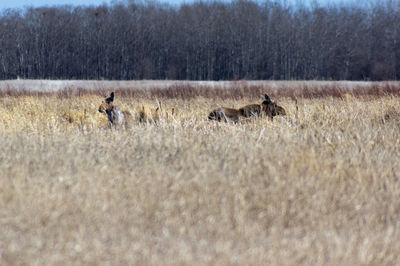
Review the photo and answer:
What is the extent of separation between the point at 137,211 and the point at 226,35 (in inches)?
1795

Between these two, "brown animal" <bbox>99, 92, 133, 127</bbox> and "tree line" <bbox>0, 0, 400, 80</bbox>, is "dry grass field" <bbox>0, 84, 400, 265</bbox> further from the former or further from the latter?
"tree line" <bbox>0, 0, 400, 80</bbox>

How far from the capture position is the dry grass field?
271 cm

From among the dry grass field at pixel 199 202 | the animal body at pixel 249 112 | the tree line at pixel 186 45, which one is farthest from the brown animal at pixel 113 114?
the tree line at pixel 186 45

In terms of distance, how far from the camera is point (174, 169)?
3895 mm

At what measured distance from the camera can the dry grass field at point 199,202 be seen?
2.71 metres

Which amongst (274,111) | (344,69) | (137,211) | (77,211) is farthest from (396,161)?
(344,69)

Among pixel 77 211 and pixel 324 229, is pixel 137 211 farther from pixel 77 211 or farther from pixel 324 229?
pixel 324 229

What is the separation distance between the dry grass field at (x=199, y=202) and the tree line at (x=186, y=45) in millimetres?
41967

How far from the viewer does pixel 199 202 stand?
3279 mm

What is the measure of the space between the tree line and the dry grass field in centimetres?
4197

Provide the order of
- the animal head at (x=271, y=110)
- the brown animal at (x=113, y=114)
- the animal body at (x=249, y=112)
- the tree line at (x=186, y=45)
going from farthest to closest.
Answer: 1. the tree line at (x=186, y=45)
2. the animal head at (x=271, y=110)
3. the animal body at (x=249, y=112)
4. the brown animal at (x=113, y=114)

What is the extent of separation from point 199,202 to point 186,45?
4555 cm

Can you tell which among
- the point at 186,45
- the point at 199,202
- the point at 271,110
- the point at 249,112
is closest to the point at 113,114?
the point at 249,112

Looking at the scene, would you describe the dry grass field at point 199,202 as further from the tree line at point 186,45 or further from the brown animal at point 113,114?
the tree line at point 186,45
